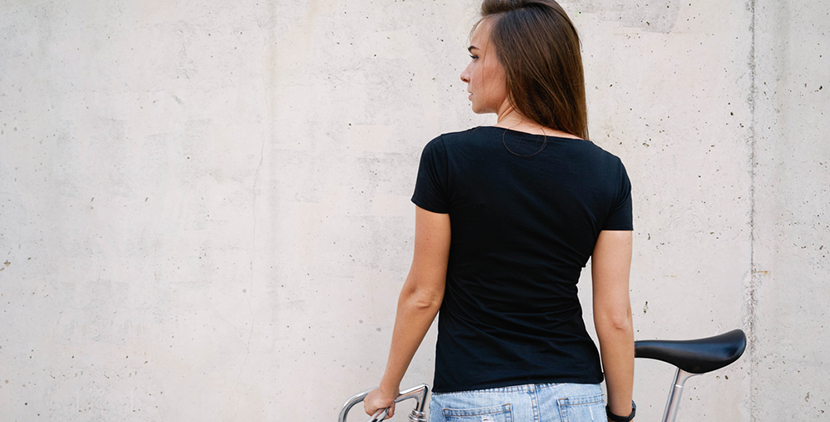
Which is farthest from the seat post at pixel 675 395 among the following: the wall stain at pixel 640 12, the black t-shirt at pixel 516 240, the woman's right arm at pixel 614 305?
the wall stain at pixel 640 12

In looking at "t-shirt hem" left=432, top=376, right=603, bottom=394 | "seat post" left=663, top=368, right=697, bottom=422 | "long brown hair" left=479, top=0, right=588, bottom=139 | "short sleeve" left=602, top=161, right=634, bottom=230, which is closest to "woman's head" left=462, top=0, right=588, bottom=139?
"long brown hair" left=479, top=0, right=588, bottom=139

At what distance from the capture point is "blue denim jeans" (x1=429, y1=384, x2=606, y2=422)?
88 cm

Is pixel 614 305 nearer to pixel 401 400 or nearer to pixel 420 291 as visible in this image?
pixel 420 291

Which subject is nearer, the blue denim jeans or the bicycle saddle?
the blue denim jeans

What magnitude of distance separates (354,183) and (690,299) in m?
1.33

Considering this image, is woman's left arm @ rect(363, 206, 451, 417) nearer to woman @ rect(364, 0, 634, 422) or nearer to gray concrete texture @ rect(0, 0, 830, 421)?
woman @ rect(364, 0, 634, 422)

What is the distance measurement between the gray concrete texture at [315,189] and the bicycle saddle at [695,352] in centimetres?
58

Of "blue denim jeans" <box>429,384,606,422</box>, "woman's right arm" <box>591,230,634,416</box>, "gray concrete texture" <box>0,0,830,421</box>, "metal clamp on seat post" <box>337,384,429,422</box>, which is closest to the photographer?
"blue denim jeans" <box>429,384,606,422</box>

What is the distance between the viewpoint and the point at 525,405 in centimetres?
88

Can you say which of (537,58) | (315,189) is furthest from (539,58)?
(315,189)

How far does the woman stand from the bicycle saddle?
0.82ft

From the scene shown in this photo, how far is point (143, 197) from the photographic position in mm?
1798

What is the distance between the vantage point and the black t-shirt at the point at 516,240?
89 centimetres

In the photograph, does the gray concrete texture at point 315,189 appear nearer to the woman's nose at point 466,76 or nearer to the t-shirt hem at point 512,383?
the woman's nose at point 466,76
